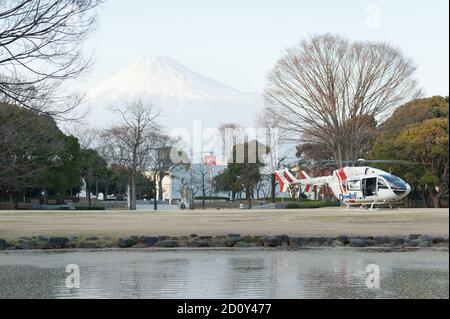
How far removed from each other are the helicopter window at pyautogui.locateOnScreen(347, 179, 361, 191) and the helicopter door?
15.0 inches

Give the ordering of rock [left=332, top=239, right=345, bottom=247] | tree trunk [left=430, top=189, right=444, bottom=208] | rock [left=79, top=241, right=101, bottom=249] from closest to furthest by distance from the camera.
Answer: rock [left=332, top=239, right=345, bottom=247] → rock [left=79, top=241, right=101, bottom=249] → tree trunk [left=430, top=189, right=444, bottom=208]

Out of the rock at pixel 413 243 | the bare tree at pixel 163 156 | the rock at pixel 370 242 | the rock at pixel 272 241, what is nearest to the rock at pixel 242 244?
the rock at pixel 272 241

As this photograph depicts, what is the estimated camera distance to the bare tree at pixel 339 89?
51812mm

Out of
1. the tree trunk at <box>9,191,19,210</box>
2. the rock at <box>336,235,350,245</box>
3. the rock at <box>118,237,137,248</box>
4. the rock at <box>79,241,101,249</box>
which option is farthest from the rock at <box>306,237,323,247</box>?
the tree trunk at <box>9,191,19,210</box>

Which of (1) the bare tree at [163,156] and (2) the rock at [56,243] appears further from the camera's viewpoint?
(1) the bare tree at [163,156]

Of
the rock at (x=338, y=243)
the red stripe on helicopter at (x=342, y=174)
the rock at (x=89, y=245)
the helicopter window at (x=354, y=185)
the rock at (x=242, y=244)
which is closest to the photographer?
the rock at (x=242, y=244)

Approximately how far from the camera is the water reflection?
9992mm

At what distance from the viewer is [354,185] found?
156 feet

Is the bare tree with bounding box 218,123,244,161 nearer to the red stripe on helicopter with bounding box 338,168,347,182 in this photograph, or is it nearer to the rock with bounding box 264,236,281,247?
the red stripe on helicopter with bounding box 338,168,347,182

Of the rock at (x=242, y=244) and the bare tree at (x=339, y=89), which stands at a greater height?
the bare tree at (x=339, y=89)

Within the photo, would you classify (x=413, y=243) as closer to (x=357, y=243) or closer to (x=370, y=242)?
(x=370, y=242)

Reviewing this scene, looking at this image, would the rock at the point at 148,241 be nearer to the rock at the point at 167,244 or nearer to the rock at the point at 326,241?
the rock at the point at 167,244

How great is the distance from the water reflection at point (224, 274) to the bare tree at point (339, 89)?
1439 inches
